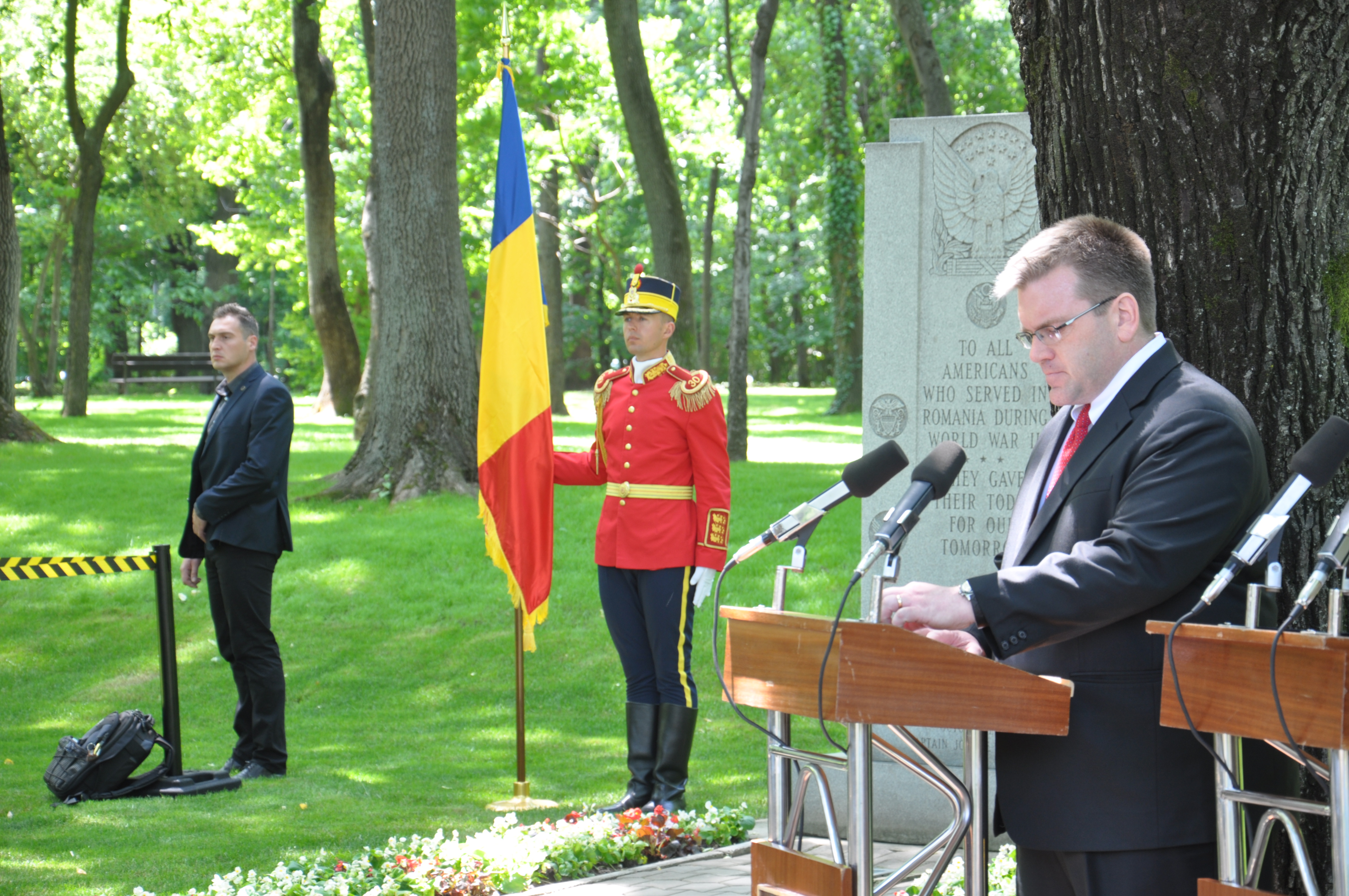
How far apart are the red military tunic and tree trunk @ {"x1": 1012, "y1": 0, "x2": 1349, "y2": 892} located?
9.24 feet

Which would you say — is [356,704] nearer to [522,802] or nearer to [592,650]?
[592,650]

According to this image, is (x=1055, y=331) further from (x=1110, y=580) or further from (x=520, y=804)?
(x=520, y=804)

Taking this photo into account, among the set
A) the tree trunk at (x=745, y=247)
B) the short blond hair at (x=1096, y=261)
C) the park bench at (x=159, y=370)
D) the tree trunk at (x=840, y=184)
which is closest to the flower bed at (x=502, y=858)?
the short blond hair at (x=1096, y=261)

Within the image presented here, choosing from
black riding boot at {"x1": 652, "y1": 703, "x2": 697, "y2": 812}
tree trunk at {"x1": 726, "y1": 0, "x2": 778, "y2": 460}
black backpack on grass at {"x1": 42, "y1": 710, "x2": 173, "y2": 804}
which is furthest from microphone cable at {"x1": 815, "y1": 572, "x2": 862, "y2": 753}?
tree trunk at {"x1": 726, "y1": 0, "x2": 778, "y2": 460}

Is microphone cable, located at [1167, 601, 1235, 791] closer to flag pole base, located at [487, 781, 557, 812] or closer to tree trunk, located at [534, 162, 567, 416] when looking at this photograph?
flag pole base, located at [487, 781, 557, 812]

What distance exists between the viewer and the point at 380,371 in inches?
553

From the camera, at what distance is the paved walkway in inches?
206

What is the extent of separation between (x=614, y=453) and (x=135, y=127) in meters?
31.0

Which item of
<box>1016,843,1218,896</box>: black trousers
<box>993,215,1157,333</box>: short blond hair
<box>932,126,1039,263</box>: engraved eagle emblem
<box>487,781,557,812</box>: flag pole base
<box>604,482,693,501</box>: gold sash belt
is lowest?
<box>487,781,557,812</box>: flag pole base

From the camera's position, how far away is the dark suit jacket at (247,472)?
279 inches

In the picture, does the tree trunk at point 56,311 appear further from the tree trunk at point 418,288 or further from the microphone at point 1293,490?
the microphone at point 1293,490

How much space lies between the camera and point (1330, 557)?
238 cm

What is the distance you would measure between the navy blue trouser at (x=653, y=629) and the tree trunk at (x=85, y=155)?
1990cm

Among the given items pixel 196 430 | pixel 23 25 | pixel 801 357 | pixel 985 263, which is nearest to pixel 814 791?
pixel 985 263
